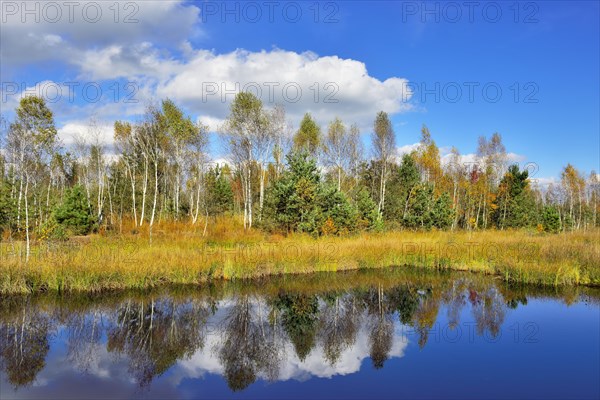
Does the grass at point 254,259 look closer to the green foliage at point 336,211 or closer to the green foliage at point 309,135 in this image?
the green foliage at point 336,211

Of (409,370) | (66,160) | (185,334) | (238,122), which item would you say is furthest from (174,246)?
(66,160)

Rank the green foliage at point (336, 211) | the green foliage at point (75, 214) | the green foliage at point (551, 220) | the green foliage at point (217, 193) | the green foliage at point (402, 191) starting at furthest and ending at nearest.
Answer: the green foliage at point (217, 193) → the green foliage at point (551, 220) → the green foliage at point (402, 191) → the green foliage at point (75, 214) → the green foliage at point (336, 211)

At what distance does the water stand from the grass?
0.91m

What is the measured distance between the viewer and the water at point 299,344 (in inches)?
268

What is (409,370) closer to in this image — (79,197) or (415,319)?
(415,319)

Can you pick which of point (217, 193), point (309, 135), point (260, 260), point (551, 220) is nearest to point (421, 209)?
point (551, 220)

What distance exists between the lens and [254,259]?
1634 cm

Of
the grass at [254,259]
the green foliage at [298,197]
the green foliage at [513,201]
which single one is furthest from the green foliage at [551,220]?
the green foliage at [298,197]

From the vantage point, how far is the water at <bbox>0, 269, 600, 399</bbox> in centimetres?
680

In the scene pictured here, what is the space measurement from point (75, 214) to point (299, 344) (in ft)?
67.3

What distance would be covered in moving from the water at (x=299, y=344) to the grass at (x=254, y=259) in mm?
913

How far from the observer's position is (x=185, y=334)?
369 inches

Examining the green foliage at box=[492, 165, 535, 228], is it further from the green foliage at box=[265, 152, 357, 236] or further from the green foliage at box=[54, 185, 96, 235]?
the green foliage at box=[54, 185, 96, 235]

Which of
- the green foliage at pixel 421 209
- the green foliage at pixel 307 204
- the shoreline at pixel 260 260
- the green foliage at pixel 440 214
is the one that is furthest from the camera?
the green foliage at pixel 440 214
